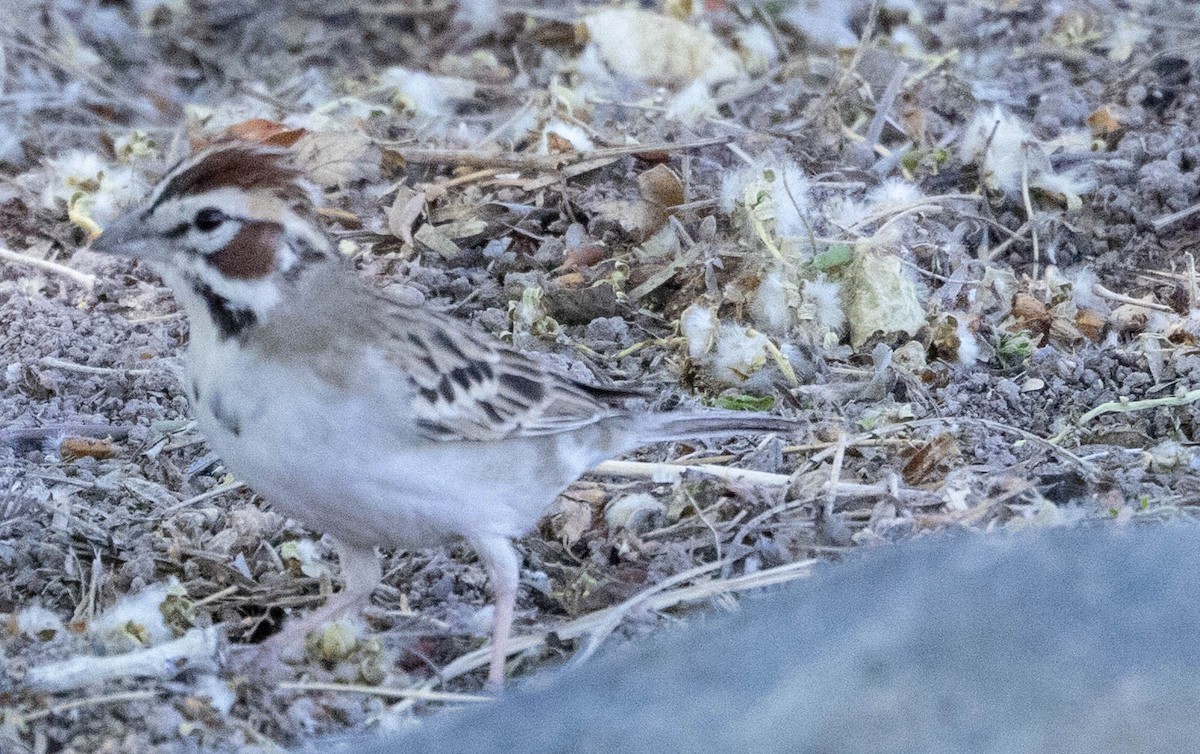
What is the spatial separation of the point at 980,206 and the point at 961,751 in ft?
13.1

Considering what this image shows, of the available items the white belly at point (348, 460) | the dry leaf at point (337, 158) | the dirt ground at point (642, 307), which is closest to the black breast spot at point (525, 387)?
the white belly at point (348, 460)

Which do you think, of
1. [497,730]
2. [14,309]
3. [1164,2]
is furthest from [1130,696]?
[1164,2]

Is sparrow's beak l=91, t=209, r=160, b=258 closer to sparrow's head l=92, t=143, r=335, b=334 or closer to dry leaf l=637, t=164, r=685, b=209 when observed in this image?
sparrow's head l=92, t=143, r=335, b=334

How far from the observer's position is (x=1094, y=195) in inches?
255

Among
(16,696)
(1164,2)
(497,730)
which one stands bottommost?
(1164,2)

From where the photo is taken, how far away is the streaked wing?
13.6ft

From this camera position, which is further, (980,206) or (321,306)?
(980,206)

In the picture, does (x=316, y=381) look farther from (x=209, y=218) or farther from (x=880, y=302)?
(x=880, y=302)

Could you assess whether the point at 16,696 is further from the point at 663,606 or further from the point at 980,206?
the point at 980,206

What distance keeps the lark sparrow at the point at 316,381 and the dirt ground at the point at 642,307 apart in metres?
0.38

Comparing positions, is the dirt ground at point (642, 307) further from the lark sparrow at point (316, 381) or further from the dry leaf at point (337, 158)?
the lark sparrow at point (316, 381)

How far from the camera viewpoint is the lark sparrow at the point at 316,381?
3871 millimetres

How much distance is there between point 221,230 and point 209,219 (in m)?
0.04

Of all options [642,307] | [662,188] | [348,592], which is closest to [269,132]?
[662,188]
